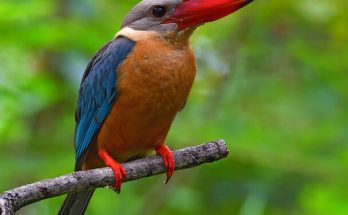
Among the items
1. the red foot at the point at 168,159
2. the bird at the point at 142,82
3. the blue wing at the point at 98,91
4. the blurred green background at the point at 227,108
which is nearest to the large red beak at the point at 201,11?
the bird at the point at 142,82

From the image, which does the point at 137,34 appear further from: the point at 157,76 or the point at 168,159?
the point at 168,159

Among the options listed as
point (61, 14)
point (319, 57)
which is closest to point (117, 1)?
point (61, 14)

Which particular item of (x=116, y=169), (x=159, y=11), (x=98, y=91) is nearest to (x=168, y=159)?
(x=116, y=169)

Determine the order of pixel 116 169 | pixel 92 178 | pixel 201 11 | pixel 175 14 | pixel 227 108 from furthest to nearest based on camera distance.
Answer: pixel 227 108 < pixel 175 14 < pixel 201 11 < pixel 116 169 < pixel 92 178

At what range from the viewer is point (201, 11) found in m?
5.46

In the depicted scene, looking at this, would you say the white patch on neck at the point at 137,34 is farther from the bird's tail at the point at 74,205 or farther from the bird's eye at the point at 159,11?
the bird's tail at the point at 74,205

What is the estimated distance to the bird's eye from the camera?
564 centimetres

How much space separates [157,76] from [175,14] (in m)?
0.40

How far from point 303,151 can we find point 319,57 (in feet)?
2.87

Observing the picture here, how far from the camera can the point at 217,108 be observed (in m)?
6.84

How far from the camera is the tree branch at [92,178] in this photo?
4.18 meters

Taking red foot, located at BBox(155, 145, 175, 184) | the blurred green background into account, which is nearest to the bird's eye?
red foot, located at BBox(155, 145, 175, 184)

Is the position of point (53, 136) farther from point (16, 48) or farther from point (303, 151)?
point (303, 151)

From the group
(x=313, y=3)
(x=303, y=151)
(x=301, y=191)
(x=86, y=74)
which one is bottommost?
(x=301, y=191)
